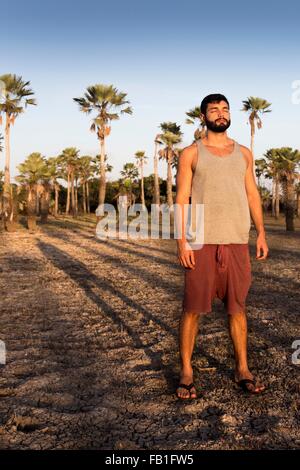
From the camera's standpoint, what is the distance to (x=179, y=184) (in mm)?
2949

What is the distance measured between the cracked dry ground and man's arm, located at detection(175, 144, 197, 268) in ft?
3.15

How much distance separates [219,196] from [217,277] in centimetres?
56

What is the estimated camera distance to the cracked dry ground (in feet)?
7.88

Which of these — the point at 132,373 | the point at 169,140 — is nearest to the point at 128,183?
the point at 169,140

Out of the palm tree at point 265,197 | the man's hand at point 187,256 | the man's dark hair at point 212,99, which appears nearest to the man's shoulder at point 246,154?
the man's dark hair at point 212,99

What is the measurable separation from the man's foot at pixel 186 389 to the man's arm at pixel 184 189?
0.80m

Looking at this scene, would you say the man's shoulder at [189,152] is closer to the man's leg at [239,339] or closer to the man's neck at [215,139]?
the man's neck at [215,139]

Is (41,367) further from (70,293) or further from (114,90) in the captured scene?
(114,90)

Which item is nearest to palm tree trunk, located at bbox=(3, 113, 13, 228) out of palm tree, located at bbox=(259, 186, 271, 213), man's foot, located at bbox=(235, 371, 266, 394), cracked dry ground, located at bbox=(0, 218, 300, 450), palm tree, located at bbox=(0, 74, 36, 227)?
palm tree, located at bbox=(0, 74, 36, 227)

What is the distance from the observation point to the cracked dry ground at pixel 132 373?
240cm

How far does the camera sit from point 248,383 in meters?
3.00

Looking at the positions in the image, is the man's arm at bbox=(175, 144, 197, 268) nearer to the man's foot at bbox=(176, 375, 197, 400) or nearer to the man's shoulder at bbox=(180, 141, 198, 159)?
the man's shoulder at bbox=(180, 141, 198, 159)
